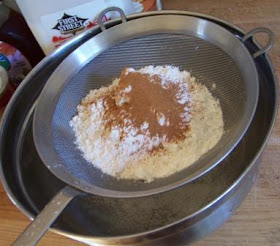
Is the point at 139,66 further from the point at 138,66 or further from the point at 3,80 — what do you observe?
the point at 3,80

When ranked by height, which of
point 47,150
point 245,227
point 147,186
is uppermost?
point 47,150

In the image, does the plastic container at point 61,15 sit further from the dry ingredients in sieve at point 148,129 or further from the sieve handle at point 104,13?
the dry ingredients in sieve at point 148,129

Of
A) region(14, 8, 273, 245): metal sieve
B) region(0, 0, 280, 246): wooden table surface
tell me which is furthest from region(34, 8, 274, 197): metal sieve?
region(0, 0, 280, 246): wooden table surface

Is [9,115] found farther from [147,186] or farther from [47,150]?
[147,186]

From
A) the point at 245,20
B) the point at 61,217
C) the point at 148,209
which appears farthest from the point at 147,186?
the point at 245,20

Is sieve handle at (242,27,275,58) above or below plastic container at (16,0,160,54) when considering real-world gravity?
below

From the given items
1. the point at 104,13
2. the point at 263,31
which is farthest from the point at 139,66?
the point at 263,31

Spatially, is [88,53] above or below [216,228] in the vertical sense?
above

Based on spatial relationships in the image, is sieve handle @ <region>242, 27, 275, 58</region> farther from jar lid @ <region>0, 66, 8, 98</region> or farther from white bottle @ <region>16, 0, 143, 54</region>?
jar lid @ <region>0, 66, 8, 98</region>
